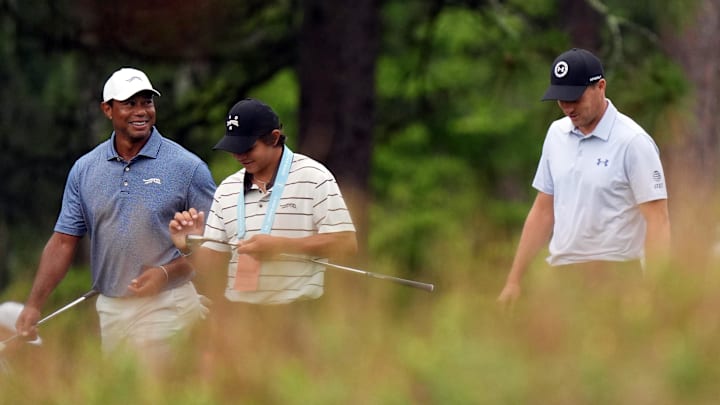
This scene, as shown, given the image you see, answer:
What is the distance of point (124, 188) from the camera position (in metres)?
7.51

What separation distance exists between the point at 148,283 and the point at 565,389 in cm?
297

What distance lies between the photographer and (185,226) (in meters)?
6.93

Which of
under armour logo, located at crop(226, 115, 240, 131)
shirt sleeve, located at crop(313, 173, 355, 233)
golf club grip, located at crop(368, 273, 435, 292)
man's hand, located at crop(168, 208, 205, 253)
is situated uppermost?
under armour logo, located at crop(226, 115, 240, 131)

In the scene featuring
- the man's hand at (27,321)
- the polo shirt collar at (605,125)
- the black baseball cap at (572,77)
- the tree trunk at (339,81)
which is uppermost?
the tree trunk at (339,81)

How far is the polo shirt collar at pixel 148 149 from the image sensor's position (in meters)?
7.56

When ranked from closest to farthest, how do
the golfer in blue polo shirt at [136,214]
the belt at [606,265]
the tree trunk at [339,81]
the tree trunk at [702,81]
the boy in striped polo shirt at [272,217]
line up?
the belt at [606,265] < the boy in striped polo shirt at [272,217] < the golfer in blue polo shirt at [136,214] < the tree trunk at [339,81] < the tree trunk at [702,81]

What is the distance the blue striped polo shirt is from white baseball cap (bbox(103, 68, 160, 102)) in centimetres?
27

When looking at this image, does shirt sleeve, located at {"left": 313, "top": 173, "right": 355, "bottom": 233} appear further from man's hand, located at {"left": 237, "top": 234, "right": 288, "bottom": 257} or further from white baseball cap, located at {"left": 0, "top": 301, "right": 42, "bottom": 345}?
white baseball cap, located at {"left": 0, "top": 301, "right": 42, "bottom": 345}

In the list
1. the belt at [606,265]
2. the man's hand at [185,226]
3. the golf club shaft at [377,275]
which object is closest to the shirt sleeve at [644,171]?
the belt at [606,265]

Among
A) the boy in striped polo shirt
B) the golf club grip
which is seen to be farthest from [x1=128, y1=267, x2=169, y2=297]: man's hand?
the golf club grip

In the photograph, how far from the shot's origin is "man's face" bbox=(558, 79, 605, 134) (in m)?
7.19

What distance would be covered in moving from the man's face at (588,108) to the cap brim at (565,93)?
0.04 m

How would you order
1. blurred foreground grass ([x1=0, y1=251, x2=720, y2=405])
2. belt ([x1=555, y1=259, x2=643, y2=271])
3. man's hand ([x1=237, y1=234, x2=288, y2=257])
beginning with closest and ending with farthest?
blurred foreground grass ([x1=0, y1=251, x2=720, y2=405])
belt ([x1=555, y1=259, x2=643, y2=271])
man's hand ([x1=237, y1=234, x2=288, y2=257])

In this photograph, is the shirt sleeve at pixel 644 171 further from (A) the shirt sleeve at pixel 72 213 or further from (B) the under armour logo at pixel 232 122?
(A) the shirt sleeve at pixel 72 213
